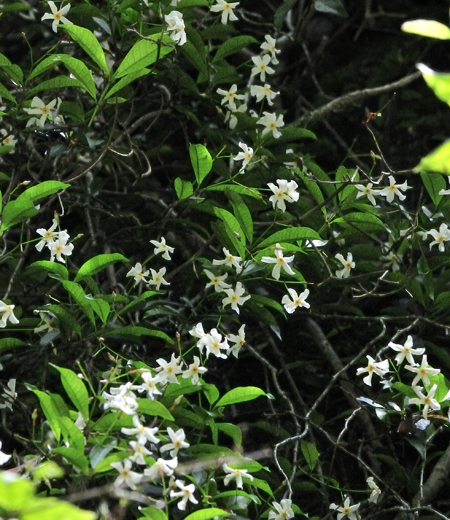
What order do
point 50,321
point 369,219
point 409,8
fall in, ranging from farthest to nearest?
point 409,8, point 369,219, point 50,321

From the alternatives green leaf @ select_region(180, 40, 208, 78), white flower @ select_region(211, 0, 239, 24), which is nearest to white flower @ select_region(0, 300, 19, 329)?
green leaf @ select_region(180, 40, 208, 78)

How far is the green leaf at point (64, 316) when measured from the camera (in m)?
1.63

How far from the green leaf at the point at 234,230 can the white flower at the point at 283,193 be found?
0.14 meters

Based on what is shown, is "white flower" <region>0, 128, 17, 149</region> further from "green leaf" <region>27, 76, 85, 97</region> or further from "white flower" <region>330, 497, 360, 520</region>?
"white flower" <region>330, 497, 360, 520</region>

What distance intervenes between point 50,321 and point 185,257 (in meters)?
0.63

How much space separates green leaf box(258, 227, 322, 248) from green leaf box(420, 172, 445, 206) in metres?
0.41

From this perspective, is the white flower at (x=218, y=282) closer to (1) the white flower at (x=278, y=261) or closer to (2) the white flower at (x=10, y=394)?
(1) the white flower at (x=278, y=261)

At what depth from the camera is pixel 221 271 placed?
1.79m

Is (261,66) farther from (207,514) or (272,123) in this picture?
(207,514)

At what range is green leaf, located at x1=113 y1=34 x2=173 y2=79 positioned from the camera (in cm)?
172

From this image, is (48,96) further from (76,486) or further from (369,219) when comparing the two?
(76,486)

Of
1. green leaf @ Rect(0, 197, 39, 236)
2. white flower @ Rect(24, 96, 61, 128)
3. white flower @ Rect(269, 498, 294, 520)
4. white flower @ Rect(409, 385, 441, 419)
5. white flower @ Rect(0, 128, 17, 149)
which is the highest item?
white flower @ Rect(24, 96, 61, 128)

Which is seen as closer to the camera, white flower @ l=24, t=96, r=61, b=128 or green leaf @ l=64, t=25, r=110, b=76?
green leaf @ l=64, t=25, r=110, b=76

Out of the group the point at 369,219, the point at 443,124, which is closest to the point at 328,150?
the point at 443,124
